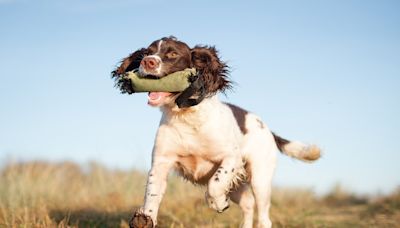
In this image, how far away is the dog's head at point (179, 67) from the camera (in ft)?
17.4

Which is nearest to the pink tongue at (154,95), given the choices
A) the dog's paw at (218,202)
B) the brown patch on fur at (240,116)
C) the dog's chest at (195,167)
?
the dog's chest at (195,167)

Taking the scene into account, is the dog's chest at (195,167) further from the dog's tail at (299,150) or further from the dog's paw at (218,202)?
the dog's tail at (299,150)

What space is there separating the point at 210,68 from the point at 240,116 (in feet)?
3.51

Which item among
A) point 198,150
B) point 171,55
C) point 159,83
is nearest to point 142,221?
point 198,150

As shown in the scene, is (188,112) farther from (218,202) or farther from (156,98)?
(218,202)

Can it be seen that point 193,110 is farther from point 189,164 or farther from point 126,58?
point 126,58

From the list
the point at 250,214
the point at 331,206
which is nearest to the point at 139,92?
the point at 250,214

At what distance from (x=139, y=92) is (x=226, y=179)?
Result: 1.14 m

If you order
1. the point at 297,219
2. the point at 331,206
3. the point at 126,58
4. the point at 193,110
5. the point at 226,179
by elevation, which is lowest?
the point at 331,206

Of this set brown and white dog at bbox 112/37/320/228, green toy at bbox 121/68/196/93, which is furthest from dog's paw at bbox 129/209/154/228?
green toy at bbox 121/68/196/93

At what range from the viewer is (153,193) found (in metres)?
5.39

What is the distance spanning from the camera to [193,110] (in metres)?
5.67

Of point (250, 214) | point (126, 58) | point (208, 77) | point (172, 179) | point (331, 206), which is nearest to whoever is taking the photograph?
point (208, 77)

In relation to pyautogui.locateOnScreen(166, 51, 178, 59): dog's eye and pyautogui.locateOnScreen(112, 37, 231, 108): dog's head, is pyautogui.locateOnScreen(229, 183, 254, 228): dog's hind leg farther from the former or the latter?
pyautogui.locateOnScreen(166, 51, 178, 59): dog's eye
